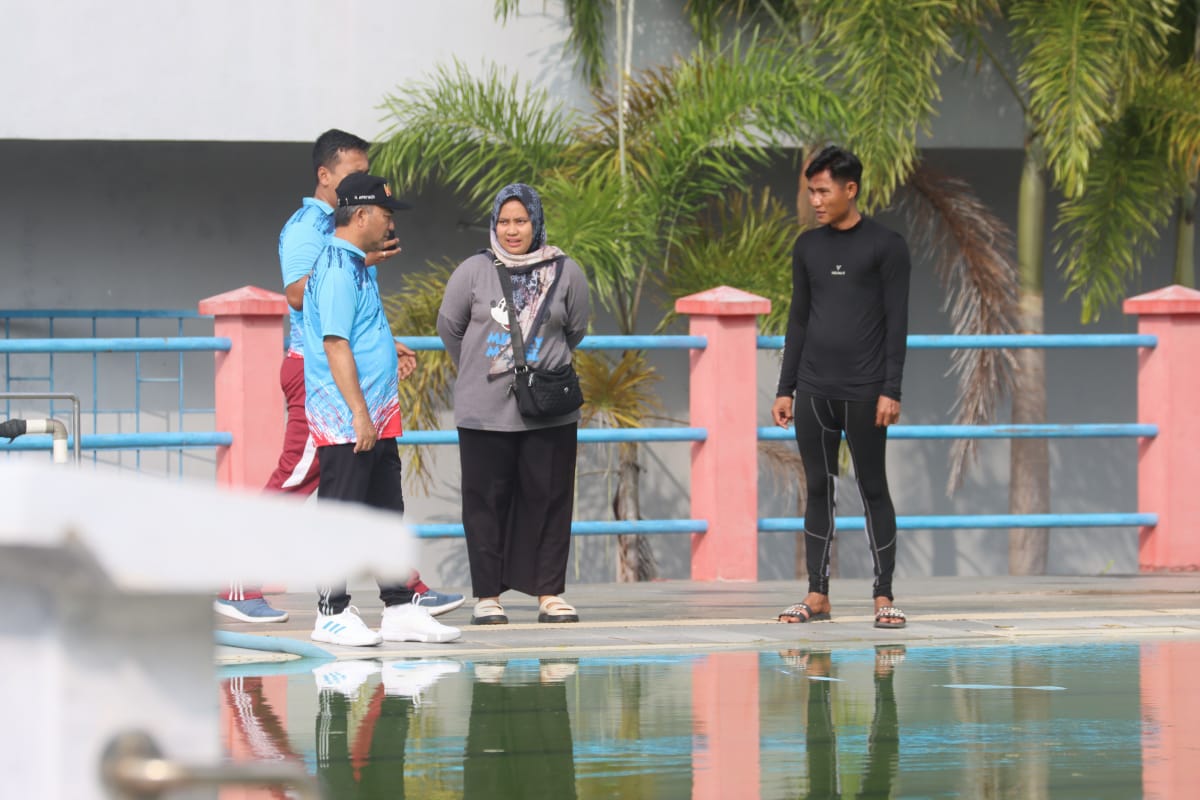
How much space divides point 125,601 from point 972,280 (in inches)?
487

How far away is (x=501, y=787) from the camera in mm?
4551

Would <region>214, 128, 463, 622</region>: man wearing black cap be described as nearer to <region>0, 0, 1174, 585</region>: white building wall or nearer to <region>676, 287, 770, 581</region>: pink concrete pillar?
<region>676, 287, 770, 581</region>: pink concrete pillar

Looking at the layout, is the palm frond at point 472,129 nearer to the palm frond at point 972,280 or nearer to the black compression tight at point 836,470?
the palm frond at point 972,280

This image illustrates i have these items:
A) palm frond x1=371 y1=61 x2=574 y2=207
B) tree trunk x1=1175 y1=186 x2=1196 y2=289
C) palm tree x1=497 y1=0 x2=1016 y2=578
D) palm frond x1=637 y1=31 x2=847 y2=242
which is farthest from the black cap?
tree trunk x1=1175 y1=186 x2=1196 y2=289

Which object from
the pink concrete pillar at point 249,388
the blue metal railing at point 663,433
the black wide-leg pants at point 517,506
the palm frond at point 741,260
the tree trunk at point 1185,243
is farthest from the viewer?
the tree trunk at point 1185,243

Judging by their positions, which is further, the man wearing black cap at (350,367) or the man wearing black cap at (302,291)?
the man wearing black cap at (302,291)

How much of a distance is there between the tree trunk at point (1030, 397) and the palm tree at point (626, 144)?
5.97 ft

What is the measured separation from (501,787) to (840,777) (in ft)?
2.64

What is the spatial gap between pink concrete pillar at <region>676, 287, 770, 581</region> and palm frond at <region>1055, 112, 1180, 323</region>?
3697 mm

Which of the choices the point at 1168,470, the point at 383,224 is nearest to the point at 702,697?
the point at 383,224

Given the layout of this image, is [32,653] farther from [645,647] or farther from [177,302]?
[177,302]

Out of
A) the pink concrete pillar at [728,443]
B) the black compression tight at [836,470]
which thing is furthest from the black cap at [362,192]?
the pink concrete pillar at [728,443]

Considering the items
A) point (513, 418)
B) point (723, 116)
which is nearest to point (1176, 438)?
point (723, 116)

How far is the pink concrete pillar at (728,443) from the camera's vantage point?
10141 mm
